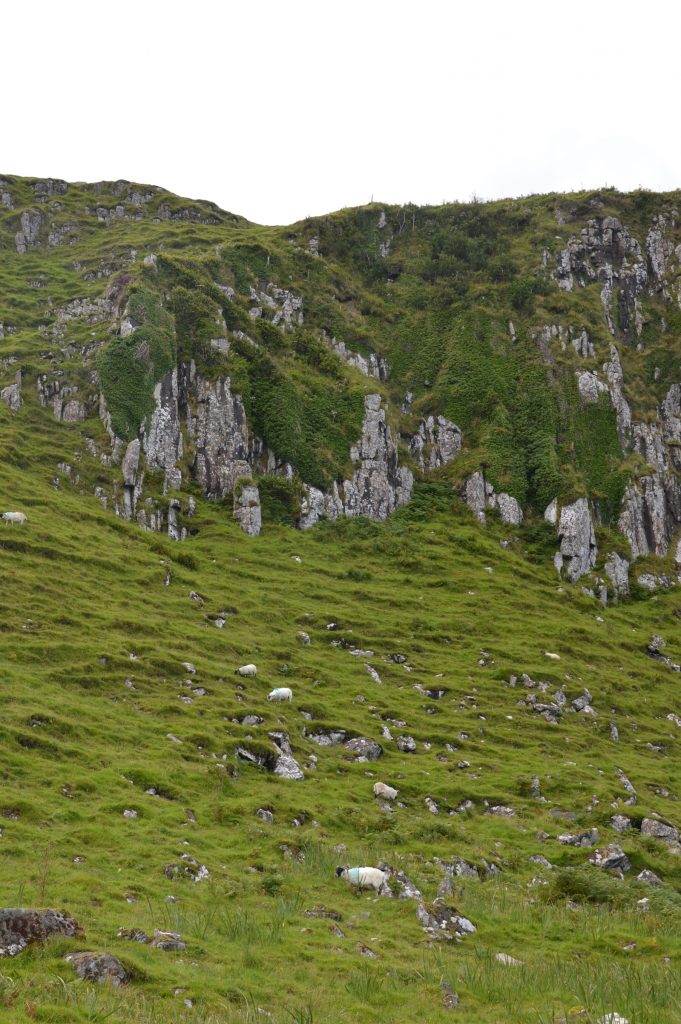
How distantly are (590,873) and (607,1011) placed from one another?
15436 millimetres

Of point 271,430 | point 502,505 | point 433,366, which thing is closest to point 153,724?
point 271,430

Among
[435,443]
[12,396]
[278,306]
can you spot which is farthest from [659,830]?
[278,306]

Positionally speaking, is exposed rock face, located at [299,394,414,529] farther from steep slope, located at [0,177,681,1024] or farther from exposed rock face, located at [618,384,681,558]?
exposed rock face, located at [618,384,681,558]

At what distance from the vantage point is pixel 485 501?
101m

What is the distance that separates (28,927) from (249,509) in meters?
69.5

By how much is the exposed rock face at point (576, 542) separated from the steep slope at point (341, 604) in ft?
1.43

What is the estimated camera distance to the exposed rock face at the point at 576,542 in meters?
92.9

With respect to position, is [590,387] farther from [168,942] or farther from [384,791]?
[168,942]

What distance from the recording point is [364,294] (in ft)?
418

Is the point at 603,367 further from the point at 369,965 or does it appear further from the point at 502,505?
the point at 369,965

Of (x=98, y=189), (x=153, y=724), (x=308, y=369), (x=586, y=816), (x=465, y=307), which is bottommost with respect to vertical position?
(x=586, y=816)

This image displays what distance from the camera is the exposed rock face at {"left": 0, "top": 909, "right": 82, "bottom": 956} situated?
16312 mm

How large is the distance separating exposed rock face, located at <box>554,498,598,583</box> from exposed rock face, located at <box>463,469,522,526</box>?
604 cm

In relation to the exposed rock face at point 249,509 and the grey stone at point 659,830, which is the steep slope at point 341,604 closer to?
the exposed rock face at point 249,509
